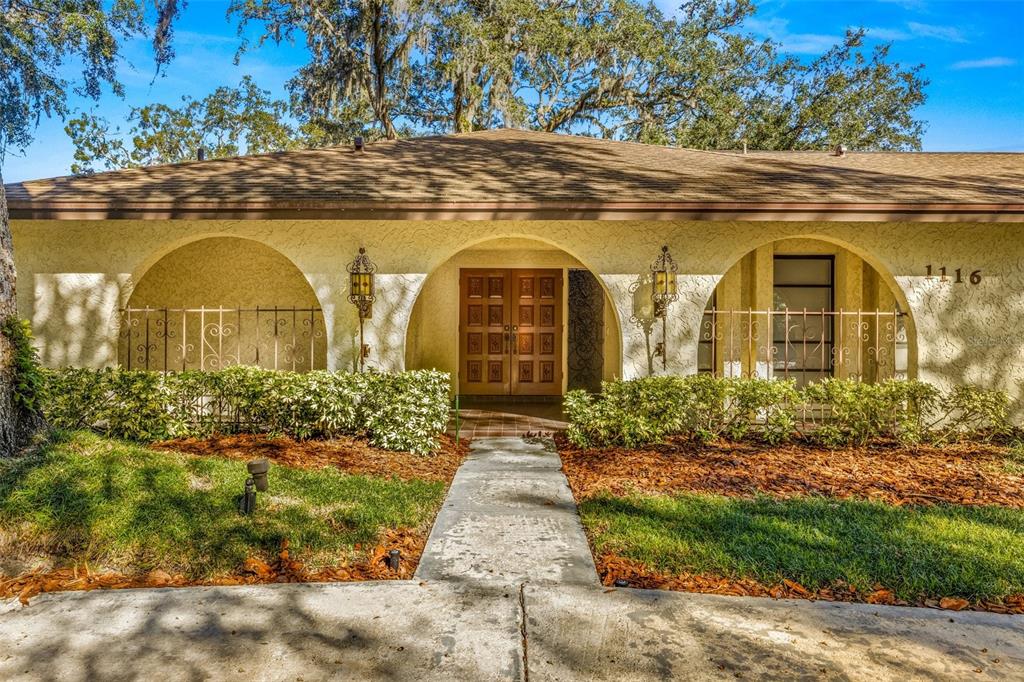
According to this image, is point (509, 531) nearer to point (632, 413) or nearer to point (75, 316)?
point (632, 413)

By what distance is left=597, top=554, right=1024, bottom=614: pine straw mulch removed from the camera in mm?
3303

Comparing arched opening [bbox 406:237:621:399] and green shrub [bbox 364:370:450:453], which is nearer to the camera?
green shrub [bbox 364:370:450:453]

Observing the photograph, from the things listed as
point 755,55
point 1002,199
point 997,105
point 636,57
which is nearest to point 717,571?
point 1002,199

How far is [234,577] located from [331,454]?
261 centimetres

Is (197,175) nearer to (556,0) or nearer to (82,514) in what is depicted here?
(82,514)

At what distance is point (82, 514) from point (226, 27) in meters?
16.4

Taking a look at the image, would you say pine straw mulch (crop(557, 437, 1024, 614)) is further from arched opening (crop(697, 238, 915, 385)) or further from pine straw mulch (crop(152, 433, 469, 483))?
arched opening (crop(697, 238, 915, 385))

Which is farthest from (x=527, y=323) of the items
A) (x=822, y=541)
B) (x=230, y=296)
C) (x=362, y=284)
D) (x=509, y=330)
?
(x=822, y=541)

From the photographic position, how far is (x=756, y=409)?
674 centimetres

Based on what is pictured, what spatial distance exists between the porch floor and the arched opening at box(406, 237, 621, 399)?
16.5 inches

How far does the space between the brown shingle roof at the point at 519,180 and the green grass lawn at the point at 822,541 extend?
11.6 feet

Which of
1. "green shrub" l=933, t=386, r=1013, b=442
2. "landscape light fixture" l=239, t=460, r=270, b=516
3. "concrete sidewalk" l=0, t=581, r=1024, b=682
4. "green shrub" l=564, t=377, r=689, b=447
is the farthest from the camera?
"green shrub" l=933, t=386, r=1013, b=442

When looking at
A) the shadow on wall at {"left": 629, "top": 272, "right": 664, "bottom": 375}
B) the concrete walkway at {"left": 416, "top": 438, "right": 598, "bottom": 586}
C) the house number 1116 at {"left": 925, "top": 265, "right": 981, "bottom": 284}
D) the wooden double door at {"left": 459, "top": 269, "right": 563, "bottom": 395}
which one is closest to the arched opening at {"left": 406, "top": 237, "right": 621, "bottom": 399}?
the wooden double door at {"left": 459, "top": 269, "right": 563, "bottom": 395}

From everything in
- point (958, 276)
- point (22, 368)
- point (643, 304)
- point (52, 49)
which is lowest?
point (22, 368)
